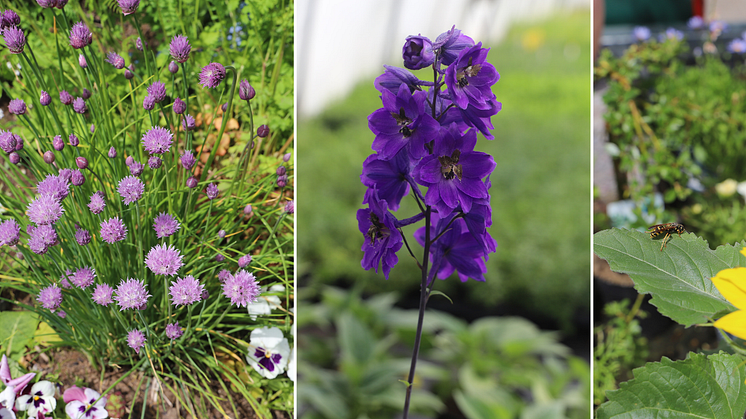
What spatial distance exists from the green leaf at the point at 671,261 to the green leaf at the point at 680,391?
65mm

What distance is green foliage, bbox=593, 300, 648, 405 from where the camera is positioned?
1.29 meters

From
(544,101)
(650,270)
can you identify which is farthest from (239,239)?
(544,101)

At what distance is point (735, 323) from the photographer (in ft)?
1.49

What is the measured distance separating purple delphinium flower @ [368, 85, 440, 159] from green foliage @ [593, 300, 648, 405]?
1001 mm

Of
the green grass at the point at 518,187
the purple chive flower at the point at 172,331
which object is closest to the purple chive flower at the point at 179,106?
the purple chive flower at the point at 172,331

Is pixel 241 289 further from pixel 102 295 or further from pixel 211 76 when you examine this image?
pixel 211 76

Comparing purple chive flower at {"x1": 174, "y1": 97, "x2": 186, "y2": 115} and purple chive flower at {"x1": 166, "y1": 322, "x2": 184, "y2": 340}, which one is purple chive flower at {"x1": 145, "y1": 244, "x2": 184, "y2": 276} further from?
purple chive flower at {"x1": 174, "y1": 97, "x2": 186, "y2": 115}

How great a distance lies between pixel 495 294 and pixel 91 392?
5.18 ft

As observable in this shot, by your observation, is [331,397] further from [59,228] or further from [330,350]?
[59,228]

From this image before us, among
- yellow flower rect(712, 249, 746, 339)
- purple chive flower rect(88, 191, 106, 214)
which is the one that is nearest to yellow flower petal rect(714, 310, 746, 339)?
yellow flower rect(712, 249, 746, 339)

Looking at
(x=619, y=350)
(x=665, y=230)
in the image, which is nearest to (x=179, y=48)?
(x=665, y=230)

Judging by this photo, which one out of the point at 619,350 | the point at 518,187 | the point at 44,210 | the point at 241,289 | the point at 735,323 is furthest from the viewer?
the point at 518,187

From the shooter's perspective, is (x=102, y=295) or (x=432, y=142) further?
(x=102, y=295)

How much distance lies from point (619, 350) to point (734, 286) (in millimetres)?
945
